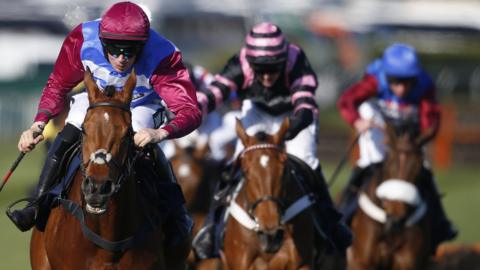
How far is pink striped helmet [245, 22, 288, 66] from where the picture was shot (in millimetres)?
8289

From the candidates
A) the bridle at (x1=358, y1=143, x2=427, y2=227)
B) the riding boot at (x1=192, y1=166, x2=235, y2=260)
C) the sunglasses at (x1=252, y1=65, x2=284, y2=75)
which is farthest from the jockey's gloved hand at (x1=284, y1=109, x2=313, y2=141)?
the bridle at (x1=358, y1=143, x2=427, y2=227)

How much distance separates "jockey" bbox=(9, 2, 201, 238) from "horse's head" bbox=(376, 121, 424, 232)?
3.29 meters

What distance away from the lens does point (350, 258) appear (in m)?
9.48

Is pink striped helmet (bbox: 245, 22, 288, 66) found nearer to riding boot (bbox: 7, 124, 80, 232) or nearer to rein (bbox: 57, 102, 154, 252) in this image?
riding boot (bbox: 7, 124, 80, 232)

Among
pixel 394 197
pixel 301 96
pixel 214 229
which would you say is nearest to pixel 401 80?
pixel 394 197

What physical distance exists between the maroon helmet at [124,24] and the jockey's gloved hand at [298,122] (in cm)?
197

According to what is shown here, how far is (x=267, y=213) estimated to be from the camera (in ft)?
24.4

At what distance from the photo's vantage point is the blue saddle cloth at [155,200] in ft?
20.5

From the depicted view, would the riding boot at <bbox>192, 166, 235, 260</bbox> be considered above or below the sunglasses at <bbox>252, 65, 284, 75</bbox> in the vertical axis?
below

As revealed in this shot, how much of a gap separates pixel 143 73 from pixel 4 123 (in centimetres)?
2512

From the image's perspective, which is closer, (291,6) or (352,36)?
(352,36)

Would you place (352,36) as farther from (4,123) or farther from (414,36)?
(4,123)

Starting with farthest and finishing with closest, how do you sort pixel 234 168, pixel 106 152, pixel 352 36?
pixel 352 36 < pixel 234 168 < pixel 106 152

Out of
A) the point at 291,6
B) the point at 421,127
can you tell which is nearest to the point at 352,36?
the point at 291,6
